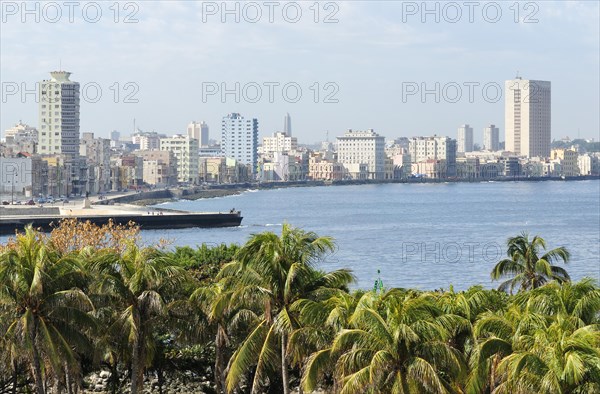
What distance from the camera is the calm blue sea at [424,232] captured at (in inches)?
1944

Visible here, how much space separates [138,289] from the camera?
18.2 meters

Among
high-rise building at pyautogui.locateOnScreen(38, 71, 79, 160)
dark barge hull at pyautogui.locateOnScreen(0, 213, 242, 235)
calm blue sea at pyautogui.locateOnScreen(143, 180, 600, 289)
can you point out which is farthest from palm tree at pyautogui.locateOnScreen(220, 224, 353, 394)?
high-rise building at pyautogui.locateOnScreen(38, 71, 79, 160)

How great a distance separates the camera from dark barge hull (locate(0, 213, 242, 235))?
260ft

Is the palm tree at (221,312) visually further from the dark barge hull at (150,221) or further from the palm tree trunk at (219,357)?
the dark barge hull at (150,221)

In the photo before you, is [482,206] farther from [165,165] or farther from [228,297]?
[228,297]

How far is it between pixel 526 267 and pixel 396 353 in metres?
8.28

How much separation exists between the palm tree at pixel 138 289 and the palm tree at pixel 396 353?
3616mm

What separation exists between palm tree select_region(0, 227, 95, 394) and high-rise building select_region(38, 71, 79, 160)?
433 feet

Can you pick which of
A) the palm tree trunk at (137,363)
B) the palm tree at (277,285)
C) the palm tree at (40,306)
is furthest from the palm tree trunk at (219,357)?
the palm tree at (40,306)

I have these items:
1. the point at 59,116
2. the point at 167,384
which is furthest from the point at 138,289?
the point at 59,116

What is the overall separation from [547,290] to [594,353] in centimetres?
406

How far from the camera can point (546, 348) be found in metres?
13.6

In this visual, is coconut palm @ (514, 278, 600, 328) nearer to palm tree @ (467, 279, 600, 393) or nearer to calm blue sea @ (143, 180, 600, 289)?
palm tree @ (467, 279, 600, 393)

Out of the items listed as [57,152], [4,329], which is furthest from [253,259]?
[57,152]
